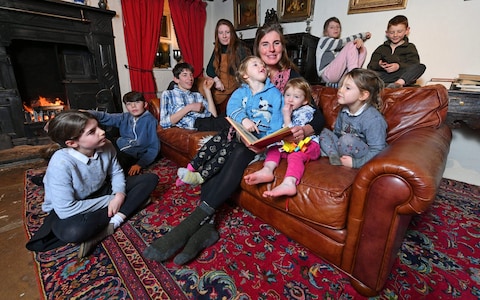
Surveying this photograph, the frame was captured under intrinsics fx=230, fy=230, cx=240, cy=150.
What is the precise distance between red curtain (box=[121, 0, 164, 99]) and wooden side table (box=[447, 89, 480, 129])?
4.23 meters

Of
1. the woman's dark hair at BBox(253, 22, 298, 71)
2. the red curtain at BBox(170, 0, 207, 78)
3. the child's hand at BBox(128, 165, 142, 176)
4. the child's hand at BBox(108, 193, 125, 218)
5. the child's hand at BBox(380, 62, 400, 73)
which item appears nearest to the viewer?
the child's hand at BBox(108, 193, 125, 218)

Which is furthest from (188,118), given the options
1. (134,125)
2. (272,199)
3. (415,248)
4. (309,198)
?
(415,248)

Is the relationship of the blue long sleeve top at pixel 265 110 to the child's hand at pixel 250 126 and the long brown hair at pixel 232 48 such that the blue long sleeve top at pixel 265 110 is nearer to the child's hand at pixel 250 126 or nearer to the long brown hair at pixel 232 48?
the child's hand at pixel 250 126

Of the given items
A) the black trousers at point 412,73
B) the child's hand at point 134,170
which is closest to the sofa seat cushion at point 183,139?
the child's hand at point 134,170

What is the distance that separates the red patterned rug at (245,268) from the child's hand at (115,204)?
147 mm

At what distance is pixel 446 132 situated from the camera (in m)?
1.45

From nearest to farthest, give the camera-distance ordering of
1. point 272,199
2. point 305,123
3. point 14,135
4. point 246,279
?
point 246,279 → point 272,199 → point 305,123 → point 14,135

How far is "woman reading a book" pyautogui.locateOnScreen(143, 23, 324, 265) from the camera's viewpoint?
1.18 meters

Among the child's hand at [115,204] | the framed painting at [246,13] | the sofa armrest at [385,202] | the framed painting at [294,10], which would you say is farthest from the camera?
the framed painting at [246,13]

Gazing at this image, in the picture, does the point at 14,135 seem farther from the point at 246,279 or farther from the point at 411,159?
the point at 411,159

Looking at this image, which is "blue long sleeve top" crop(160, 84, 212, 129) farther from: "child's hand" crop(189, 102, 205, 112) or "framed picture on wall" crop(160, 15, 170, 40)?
"framed picture on wall" crop(160, 15, 170, 40)

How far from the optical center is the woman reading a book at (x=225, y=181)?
1.18 meters

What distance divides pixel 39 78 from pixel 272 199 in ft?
13.4

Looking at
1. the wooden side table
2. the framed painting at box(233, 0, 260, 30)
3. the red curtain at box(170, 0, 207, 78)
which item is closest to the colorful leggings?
the wooden side table
